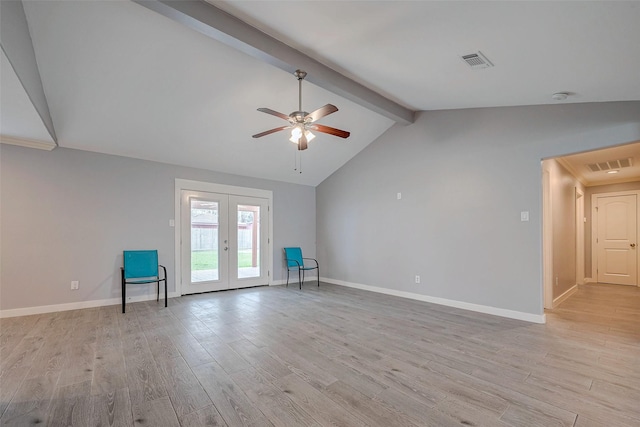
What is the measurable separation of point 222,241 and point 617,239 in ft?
28.6

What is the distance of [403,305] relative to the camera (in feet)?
15.1

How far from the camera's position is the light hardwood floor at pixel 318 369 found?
186 centimetres

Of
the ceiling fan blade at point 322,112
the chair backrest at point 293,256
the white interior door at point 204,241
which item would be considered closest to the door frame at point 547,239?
the ceiling fan blade at point 322,112

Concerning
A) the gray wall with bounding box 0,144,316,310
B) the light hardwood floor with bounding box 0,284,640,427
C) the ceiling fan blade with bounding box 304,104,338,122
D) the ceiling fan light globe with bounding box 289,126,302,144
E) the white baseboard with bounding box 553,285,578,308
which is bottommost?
the white baseboard with bounding box 553,285,578,308

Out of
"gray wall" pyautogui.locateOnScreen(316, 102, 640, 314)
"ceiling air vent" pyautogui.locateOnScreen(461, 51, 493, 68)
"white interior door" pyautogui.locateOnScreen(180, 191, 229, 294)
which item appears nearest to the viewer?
"ceiling air vent" pyautogui.locateOnScreen(461, 51, 493, 68)

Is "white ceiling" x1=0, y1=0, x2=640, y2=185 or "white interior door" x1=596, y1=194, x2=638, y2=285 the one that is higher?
"white ceiling" x1=0, y1=0, x2=640, y2=185

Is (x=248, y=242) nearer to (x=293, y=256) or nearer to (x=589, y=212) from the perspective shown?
(x=293, y=256)

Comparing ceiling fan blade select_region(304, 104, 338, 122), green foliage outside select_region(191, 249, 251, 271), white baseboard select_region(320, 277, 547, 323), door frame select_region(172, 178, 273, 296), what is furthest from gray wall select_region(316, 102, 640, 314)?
green foliage outside select_region(191, 249, 251, 271)

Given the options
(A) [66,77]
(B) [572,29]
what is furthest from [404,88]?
(A) [66,77]

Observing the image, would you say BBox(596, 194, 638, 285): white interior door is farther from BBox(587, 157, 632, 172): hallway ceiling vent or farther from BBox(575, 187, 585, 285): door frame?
BBox(587, 157, 632, 172): hallway ceiling vent

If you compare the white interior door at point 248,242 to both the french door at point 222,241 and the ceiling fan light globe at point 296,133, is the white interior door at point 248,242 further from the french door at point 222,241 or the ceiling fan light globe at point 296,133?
the ceiling fan light globe at point 296,133

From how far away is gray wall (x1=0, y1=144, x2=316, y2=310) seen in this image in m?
3.97

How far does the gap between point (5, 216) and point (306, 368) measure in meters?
4.57

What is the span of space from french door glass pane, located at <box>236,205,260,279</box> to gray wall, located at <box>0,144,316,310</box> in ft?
4.15
